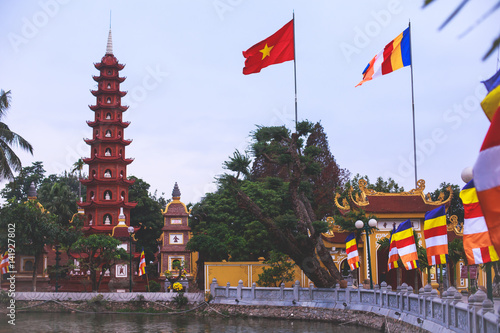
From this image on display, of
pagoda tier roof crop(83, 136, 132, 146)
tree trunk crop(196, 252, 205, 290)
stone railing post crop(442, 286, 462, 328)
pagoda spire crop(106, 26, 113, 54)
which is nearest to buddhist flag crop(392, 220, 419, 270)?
stone railing post crop(442, 286, 462, 328)

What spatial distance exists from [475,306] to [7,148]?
18.9m

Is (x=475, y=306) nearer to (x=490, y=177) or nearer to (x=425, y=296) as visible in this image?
(x=425, y=296)

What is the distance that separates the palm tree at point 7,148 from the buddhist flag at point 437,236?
52.0 feet

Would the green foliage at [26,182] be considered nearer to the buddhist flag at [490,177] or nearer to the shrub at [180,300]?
the shrub at [180,300]

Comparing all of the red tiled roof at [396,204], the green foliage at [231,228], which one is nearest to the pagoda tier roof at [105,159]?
the green foliage at [231,228]

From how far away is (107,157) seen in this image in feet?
165

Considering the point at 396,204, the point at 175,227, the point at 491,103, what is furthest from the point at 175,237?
the point at 491,103

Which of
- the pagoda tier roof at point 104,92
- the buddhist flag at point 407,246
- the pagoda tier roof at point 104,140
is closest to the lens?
the buddhist flag at point 407,246

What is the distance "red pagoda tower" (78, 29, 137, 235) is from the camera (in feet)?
164

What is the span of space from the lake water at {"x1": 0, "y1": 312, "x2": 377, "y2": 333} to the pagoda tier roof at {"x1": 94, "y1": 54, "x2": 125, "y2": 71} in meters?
26.9

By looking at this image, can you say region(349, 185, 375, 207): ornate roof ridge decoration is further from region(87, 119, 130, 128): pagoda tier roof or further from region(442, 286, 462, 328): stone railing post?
region(87, 119, 130, 128): pagoda tier roof

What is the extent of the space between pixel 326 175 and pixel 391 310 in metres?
31.5

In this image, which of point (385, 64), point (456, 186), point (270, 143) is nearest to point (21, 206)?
point (270, 143)

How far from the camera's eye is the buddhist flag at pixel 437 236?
1605 centimetres
